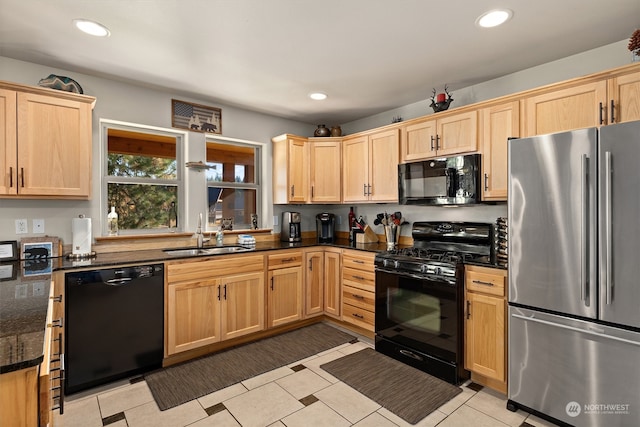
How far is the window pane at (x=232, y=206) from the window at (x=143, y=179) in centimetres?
36

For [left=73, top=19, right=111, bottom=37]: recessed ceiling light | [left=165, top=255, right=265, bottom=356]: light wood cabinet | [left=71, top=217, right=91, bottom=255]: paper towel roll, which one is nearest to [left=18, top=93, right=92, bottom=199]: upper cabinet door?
[left=71, top=217, right=91, bottom=255]: paper towel roll

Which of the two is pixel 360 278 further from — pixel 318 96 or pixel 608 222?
Answer: pixel 608 222

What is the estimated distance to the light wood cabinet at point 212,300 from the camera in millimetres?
2748

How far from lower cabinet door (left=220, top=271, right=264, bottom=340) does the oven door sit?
115cm

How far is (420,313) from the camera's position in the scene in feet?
8.98

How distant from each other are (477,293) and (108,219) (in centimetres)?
322

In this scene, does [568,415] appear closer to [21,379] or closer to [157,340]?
[21,379]

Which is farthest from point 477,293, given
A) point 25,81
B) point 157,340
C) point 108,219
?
point 25,81

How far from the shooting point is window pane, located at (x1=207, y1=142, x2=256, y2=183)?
374 centimetres

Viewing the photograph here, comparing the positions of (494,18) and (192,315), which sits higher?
(494,18)

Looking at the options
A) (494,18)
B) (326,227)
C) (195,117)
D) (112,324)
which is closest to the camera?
(494,18)

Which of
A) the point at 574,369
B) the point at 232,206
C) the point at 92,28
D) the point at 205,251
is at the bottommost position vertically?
the point at 574,369

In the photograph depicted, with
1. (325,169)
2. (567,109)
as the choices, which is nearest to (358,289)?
(325,169)

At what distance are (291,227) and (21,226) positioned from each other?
2460 millimetres
